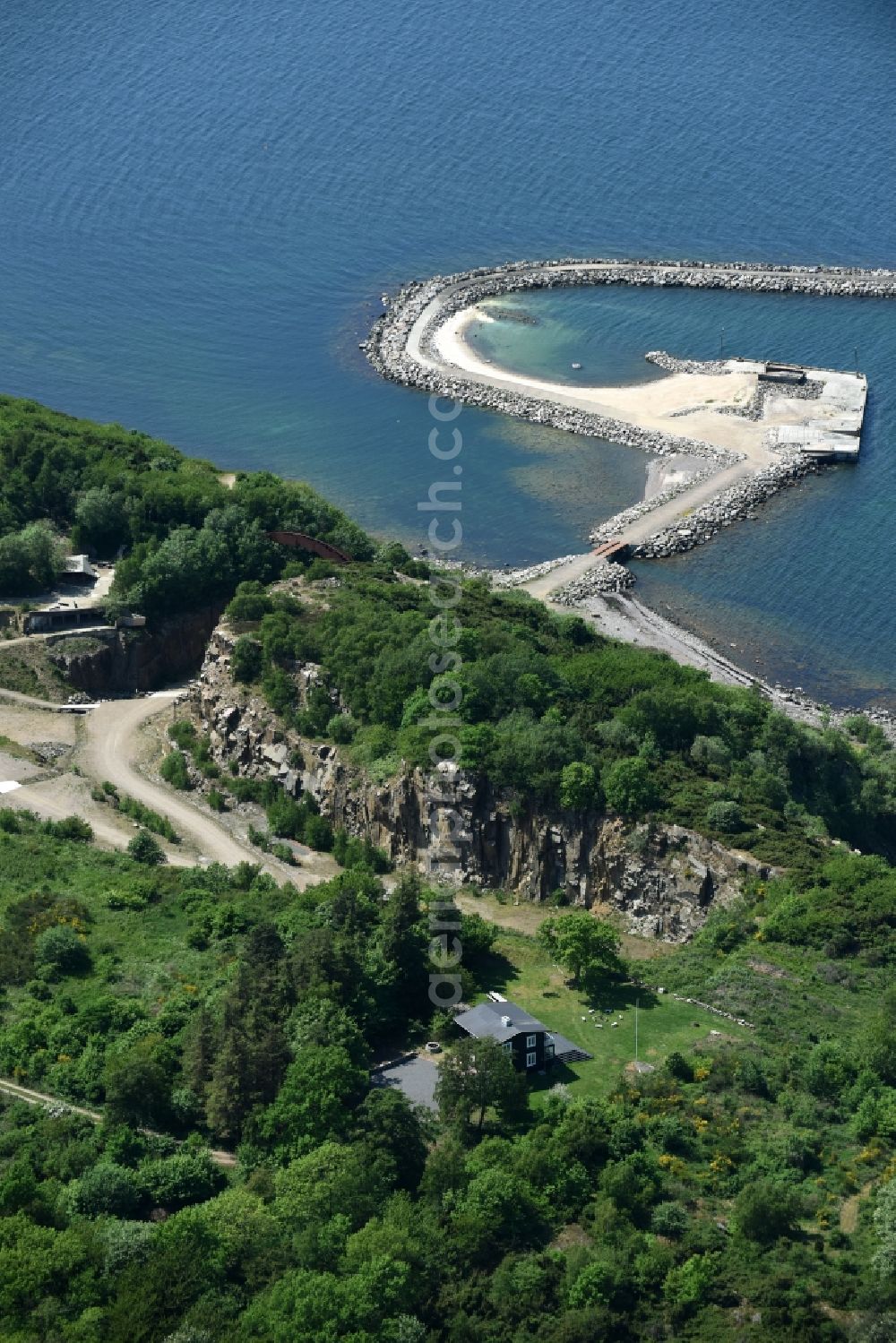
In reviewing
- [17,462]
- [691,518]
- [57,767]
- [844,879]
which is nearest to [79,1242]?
[844,879]

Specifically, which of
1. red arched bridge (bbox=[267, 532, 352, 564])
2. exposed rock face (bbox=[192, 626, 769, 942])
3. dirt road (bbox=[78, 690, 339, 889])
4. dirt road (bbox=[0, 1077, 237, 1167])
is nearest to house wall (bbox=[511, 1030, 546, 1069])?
dirt road (bbox=[0, 1077, 237, 1167])

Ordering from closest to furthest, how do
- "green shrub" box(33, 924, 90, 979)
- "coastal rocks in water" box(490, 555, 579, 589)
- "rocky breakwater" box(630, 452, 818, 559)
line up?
1. "green shrub" box(33, 924, 90, 979)
2. "coastal rocks in water" box(490, 555, 579, 589)
3. "rocky breakwater" box(630, 452, 818, 559)

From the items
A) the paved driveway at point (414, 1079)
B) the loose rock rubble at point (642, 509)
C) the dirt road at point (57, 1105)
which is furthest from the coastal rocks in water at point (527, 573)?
the dirt road at point (57, 1105)

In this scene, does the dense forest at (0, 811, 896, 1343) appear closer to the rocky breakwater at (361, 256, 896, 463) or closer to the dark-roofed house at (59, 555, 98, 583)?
the dark-roofed house at (59, 555, 98, 583)

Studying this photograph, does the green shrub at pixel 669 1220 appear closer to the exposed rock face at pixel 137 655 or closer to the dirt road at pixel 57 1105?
the dirt road at pixel 57 1105

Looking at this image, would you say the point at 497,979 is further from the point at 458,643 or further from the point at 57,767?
the point at 57,767

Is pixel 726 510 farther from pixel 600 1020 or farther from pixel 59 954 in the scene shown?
pixel 59 954
